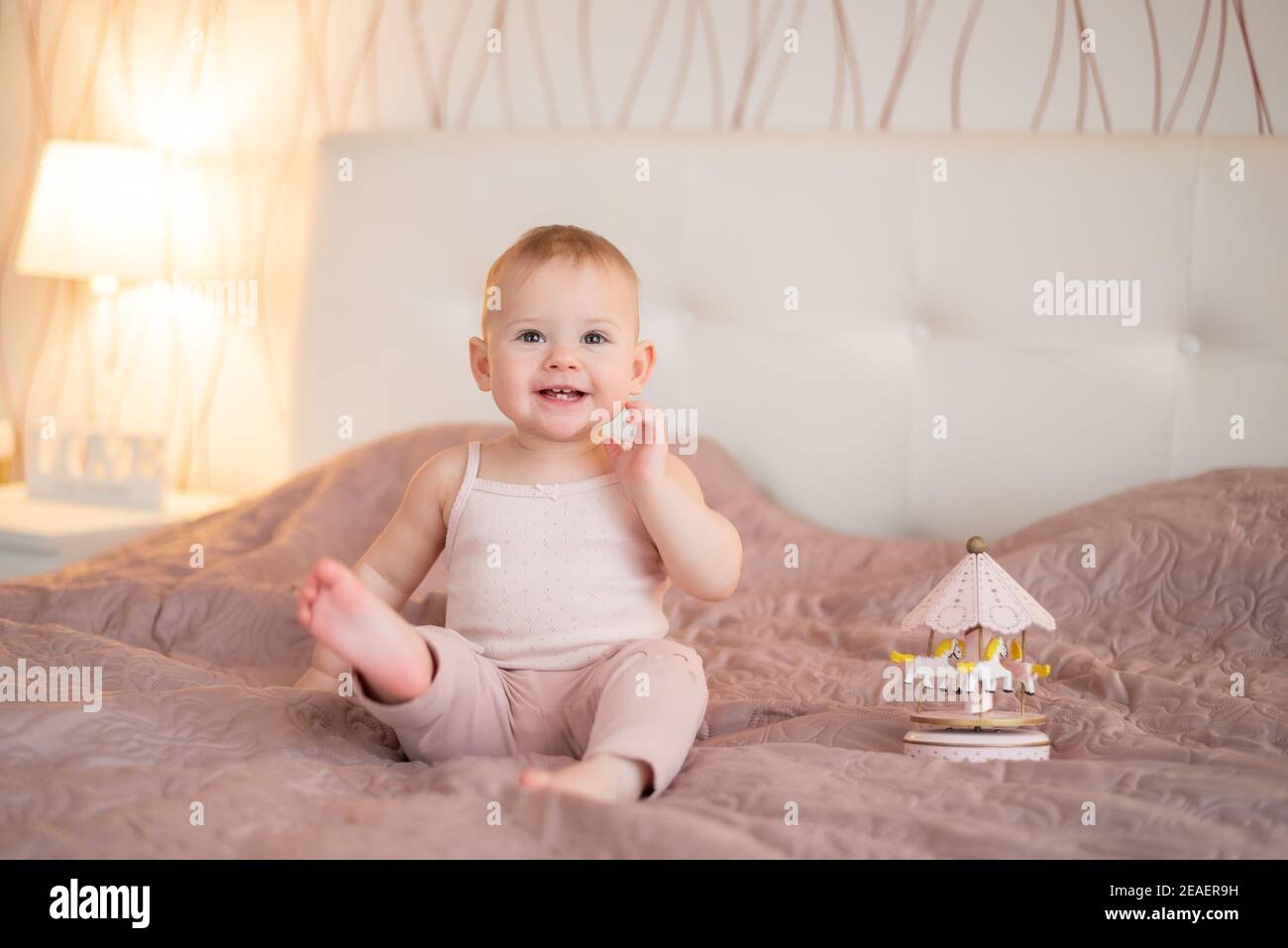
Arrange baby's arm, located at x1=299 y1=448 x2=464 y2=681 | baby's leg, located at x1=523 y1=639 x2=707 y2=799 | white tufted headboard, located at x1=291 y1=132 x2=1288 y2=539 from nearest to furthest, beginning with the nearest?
baby's leg, located at x1=523 y1=639 x2=707 y2=799 < baby's arm, located at x1=299 y1=448 x2=464 y2=681 < white tufted headboard, located at x1=291 y1=132 x2=1288 y2=539

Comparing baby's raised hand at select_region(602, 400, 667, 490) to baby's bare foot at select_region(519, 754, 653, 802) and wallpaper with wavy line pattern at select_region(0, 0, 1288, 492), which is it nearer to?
baby's bare foot at select_region(519, 754, 653, 802)

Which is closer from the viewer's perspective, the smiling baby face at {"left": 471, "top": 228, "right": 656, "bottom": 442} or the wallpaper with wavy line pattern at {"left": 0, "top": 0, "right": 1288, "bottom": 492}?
the smiling baby face at {"left": 471, "top": 228, "right": 656, "bottom": 442}

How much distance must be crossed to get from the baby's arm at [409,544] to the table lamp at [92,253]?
1.34 m

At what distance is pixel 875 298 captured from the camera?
2.26 m

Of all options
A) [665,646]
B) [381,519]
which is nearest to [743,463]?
[381,519]

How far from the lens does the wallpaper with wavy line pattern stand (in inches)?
91.4

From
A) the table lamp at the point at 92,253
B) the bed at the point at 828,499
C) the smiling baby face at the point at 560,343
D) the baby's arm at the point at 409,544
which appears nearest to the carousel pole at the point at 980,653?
the bed at the point at 828,499

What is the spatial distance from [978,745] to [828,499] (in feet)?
3.55

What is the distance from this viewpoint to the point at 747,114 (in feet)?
8.25

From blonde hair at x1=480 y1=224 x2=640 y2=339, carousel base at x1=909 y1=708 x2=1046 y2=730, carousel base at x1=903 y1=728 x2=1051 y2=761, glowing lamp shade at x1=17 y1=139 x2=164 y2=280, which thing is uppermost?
glowing lamp shade at x1=17 y1=139 x2=164 y2=280

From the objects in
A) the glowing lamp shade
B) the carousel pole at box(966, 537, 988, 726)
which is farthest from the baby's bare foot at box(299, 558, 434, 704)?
the glowing lamp shade

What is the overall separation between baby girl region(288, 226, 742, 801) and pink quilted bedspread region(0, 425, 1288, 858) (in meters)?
0.09
